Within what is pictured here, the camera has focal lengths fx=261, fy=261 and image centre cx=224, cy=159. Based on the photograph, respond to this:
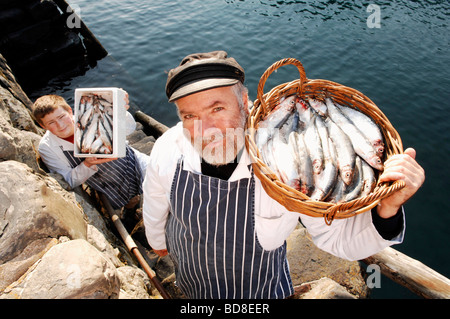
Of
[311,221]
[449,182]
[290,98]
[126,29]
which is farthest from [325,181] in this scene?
[126,29]

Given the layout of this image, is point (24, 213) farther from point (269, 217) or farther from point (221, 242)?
point (269, 217)

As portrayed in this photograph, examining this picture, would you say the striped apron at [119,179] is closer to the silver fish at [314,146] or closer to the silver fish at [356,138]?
the silver fish at [314,146]

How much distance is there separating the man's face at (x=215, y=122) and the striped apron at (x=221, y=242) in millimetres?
225

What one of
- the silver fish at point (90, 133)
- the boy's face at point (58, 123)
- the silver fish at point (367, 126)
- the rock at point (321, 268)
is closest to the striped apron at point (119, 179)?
the boy's face at point (58, 123)

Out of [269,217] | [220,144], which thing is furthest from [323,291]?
[220,144]

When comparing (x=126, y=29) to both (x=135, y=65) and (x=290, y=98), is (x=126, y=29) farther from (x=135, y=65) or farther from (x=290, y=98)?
(x=290, y=98)

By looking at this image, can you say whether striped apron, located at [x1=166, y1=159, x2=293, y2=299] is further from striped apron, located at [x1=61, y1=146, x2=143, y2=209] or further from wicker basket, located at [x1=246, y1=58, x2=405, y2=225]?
striped apron, located at [x1=61, y1=146, x2=143, y2=209]

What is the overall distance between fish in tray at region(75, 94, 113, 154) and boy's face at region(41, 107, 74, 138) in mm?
810

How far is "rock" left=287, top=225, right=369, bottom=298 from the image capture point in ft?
11.8

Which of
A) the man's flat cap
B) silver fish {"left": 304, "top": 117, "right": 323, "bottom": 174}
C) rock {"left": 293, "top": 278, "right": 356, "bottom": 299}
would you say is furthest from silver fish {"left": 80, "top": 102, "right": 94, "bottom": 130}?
rock {"left": 293, "top": 278, "right": 356, "bottom": 299}

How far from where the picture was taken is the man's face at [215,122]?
199cm

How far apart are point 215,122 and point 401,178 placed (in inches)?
50.0

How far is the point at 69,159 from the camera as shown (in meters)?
3.71

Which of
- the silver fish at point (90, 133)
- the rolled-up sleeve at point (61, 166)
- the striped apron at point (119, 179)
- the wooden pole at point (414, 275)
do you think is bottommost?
the wooden pole at point (414, 275)
